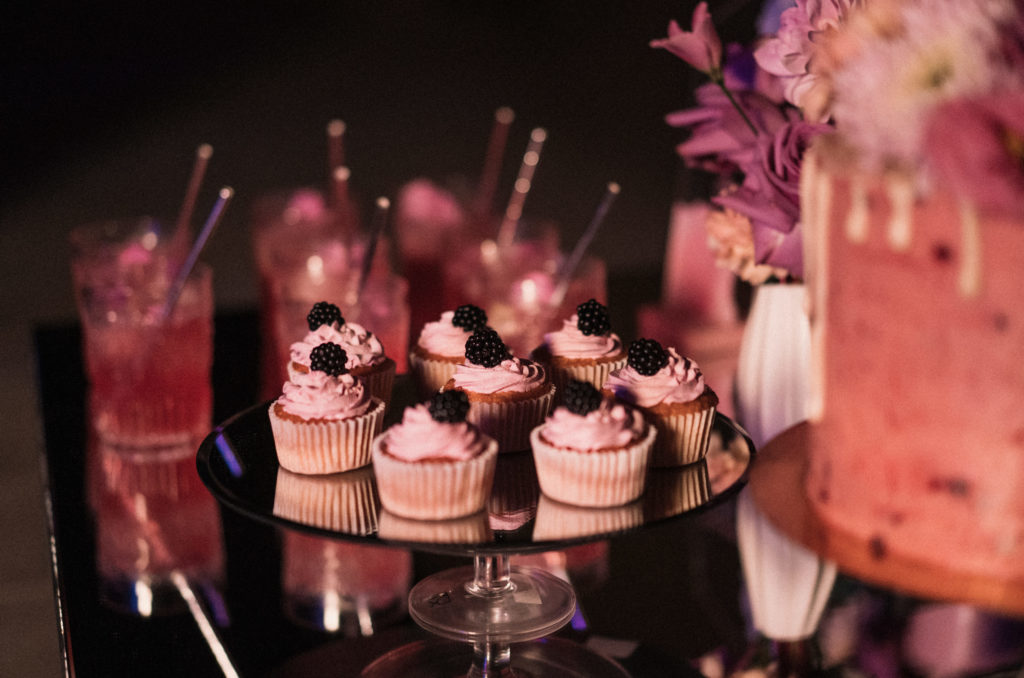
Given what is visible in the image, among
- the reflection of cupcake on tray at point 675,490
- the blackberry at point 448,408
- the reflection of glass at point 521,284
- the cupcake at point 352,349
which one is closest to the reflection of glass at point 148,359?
the cupcake at point 352,349

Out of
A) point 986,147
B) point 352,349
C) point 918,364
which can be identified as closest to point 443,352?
point 352,349

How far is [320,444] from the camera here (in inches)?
54.4

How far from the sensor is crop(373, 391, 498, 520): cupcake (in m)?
1.24

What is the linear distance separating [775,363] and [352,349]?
64cm

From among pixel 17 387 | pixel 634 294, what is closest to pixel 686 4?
pixel 634 294

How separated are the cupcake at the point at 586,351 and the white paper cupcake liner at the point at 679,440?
192 millimetres

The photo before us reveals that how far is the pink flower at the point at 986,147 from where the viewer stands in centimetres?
84

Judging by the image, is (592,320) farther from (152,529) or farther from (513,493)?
(152,529)

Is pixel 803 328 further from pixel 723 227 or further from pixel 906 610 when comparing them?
pixel 906 610

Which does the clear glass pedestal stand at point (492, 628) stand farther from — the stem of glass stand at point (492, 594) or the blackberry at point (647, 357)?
the blackberry at point (647, 357)

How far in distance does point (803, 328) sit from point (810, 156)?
2.51 ft

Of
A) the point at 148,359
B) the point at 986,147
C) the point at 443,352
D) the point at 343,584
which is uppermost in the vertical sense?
the point at 986,147

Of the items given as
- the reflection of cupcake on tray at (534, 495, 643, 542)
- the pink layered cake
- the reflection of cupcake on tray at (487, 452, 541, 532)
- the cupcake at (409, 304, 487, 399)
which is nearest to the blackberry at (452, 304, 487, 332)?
the cupcake at (409, 304, 487, 399)

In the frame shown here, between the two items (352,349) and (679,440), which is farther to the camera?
(352,349)
